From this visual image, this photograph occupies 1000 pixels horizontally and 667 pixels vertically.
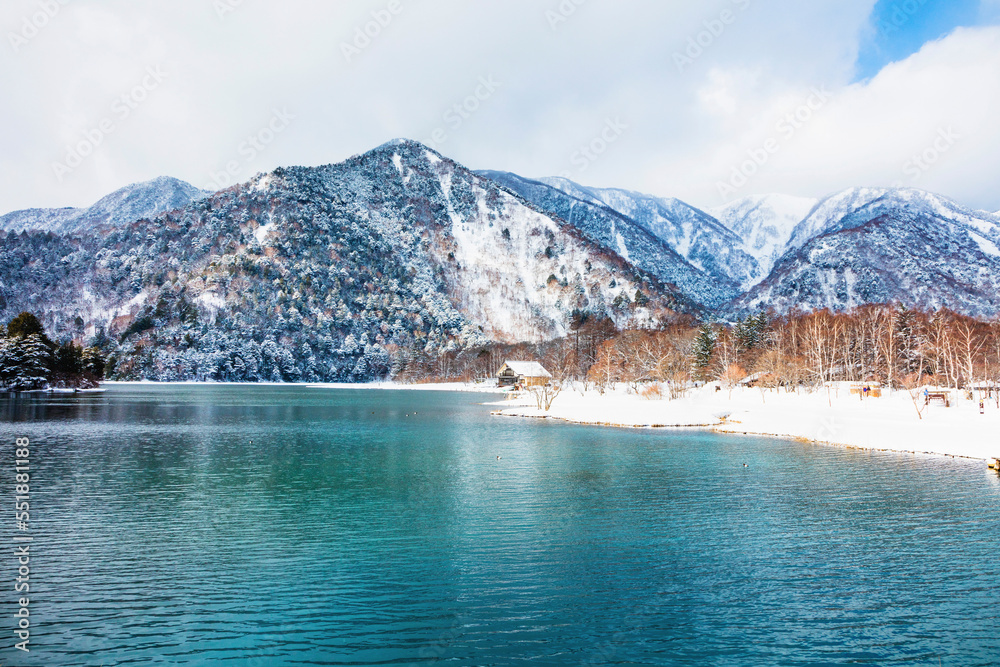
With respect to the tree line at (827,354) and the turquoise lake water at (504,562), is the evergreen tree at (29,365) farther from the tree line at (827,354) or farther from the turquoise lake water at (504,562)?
the tree line at (827,354)

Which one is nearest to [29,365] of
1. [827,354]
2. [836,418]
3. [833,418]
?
[833,418]

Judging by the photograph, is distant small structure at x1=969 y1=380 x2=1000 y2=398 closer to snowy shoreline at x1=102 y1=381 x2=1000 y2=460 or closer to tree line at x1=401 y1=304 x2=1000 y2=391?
tree line at x1=401 y1=304 x2=1000 y2=391

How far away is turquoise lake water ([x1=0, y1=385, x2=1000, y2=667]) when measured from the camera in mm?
13164

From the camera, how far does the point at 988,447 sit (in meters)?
40.9

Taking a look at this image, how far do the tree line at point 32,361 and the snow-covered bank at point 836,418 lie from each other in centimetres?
8926

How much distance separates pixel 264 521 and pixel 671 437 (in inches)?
1486

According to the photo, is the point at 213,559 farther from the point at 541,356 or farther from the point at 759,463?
the point at 541,356

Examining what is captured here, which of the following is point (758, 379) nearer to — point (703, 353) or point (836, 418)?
point (703, 353)

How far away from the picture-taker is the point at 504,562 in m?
18.7

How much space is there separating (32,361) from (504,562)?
12314 centimetres

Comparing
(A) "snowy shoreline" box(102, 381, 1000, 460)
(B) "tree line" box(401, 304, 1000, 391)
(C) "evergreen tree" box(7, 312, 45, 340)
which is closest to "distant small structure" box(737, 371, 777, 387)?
(B) "tree line" box(401, 304, 1000, 391)

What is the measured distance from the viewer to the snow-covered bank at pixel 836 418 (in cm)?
4488

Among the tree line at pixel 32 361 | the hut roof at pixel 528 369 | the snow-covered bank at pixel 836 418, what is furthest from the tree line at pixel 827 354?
the tree line at pixel 32 361

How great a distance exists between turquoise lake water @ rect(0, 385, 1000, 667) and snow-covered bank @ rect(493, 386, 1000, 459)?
791 centimetres
